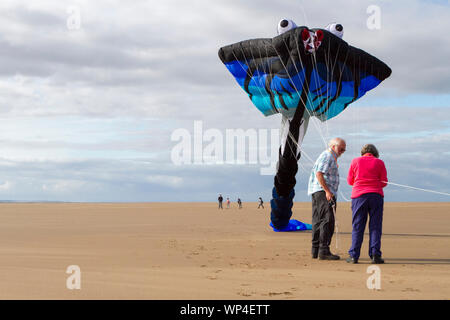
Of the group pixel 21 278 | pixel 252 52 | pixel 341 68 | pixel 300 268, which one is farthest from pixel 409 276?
pixel 252 52

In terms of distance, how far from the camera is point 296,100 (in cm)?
1267

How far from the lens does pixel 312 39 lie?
1176 centimetres

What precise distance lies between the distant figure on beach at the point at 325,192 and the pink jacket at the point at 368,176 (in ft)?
1.28

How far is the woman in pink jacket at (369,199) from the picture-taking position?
7555 mm

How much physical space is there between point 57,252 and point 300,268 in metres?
4.69

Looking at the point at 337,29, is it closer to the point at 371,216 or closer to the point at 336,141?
the point at 336,141

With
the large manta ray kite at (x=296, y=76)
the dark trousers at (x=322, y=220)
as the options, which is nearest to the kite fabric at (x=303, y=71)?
the large manta ray kite at (x=296, y=76)

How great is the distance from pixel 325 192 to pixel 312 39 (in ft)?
16.8

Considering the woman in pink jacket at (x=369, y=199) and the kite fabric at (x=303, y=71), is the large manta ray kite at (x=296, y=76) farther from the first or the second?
the woman in pink jacket at (x=369, y=199)

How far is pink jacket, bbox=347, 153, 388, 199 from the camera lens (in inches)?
299

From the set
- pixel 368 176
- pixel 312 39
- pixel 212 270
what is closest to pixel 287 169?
pixel 312 39

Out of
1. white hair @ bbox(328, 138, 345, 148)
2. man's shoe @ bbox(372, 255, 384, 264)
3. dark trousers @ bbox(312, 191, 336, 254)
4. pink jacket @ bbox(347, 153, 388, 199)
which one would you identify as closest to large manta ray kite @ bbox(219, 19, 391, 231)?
white hair @ bbox(328, 138, 345, 148)
